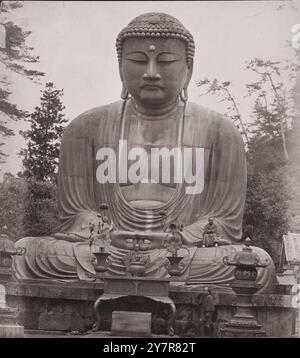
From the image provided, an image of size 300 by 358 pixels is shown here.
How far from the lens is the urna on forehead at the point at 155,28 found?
41.5 ft

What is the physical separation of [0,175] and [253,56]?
4133mm

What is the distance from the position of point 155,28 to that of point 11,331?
14.9 feet

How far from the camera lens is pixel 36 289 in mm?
11055

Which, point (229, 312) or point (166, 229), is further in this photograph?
point (166, 229)

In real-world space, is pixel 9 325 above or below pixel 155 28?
below

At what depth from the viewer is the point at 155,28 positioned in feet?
41.4

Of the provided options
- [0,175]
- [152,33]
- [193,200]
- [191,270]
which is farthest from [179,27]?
[0,175]

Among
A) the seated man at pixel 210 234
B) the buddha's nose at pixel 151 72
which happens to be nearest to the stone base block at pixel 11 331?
the seated man at pixel 210 234

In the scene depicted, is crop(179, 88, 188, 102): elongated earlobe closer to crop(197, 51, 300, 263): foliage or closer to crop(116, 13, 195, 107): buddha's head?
crop(116, 13, 195, 107): buddha's head

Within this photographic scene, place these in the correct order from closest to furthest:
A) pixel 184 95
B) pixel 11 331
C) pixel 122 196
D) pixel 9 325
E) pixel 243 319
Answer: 1. pixel 11 331
2. pixel 9 325
3. pixel 243 319
4. pixel 122 196
5. pixel 184 95

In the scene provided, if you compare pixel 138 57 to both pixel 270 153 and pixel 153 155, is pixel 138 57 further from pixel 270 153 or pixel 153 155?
pixel 270 153

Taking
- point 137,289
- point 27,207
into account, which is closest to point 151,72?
point 137,289

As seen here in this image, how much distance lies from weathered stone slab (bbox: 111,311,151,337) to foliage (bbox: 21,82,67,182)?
19.4ft

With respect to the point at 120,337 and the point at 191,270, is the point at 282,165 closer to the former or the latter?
the point at 191,270
